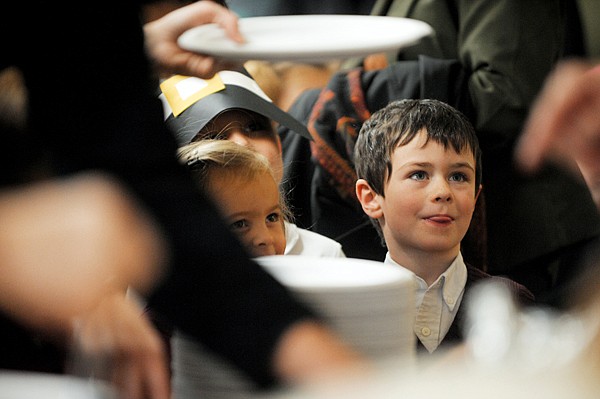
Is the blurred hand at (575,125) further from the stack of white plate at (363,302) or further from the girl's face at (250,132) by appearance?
the girl's face at (250,132)

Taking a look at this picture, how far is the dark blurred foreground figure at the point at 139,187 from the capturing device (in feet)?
1.47

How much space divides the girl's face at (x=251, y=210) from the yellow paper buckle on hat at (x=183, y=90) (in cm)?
6

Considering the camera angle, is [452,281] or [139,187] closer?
[139,187]

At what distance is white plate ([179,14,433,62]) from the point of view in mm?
602

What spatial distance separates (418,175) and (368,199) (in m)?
0.05

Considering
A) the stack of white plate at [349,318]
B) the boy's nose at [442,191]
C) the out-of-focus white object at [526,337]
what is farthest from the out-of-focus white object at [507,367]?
the boy's nose at [442,191]

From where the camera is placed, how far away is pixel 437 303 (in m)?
0.64

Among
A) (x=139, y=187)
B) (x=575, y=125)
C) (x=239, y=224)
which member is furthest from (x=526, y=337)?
(x=239, y=224)

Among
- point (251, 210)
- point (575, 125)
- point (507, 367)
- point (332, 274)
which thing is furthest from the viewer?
point (251, 210)

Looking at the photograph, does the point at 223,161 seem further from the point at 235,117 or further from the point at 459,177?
the point at 459,177

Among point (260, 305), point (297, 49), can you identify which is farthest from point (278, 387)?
point (297, 49)

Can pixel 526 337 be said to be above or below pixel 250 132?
above

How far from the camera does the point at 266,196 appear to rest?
658 mm

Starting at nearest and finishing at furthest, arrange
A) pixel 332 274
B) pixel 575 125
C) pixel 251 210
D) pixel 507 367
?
pixel 507 367 → pixel 575 125 → pixel 332 274 → pixel 251 210
